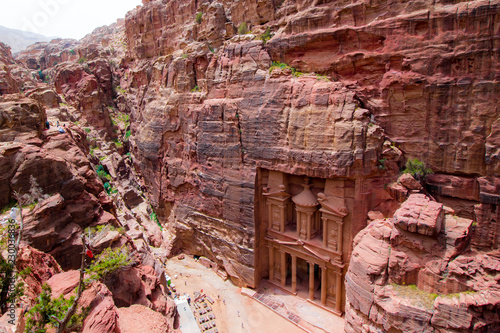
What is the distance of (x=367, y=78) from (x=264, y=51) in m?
6.72

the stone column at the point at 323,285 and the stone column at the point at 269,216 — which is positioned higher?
the stone column at the point at 269,216

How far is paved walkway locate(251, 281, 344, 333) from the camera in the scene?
54.4 feet

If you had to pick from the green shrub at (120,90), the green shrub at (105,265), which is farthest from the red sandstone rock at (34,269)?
the green shrub at (120,90)

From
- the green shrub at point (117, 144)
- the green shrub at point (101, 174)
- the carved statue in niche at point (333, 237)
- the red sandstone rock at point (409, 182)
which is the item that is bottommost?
the carved statue in niche at point (333, 237)

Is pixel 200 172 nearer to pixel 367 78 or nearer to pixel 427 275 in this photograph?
pixel 367 78

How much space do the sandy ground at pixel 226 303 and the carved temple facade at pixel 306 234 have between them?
2.30 metres

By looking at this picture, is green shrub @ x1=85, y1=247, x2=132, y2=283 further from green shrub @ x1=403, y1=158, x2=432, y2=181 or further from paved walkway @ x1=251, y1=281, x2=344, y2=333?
green shrub @ x1=403, y1=158, x2=432, y2=181

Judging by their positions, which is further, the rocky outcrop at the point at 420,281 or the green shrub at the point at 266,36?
the green shrub at the point at 266,36

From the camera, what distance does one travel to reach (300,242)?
18234mm

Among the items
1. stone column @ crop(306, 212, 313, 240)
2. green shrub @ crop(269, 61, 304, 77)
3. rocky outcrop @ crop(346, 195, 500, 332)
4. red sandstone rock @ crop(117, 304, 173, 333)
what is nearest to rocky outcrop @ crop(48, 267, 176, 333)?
red sandstone rock @ crop(117, 304, 173, 333)

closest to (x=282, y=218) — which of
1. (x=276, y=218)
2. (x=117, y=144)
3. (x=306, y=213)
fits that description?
(x=276, y=218)

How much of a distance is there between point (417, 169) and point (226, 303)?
1381 cm

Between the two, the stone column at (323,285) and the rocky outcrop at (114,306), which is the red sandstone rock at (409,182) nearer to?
the stone column at (323,285)

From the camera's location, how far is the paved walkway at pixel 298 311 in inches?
653
